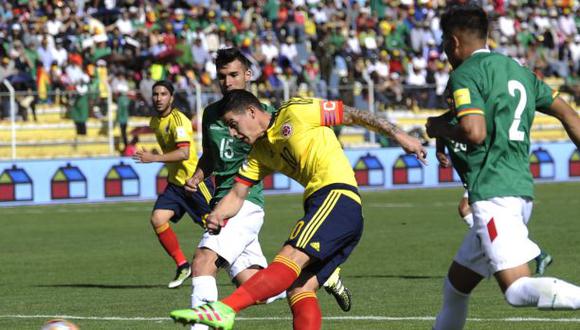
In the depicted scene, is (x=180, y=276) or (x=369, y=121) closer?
(x=369, y=121)

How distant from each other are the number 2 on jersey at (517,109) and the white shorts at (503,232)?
1.19ft

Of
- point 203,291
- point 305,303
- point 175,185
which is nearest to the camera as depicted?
point 305,303

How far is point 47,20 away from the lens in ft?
116

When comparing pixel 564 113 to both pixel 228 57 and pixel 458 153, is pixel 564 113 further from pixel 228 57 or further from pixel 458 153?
pixel 228 57

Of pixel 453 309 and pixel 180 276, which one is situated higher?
pixel 453 309

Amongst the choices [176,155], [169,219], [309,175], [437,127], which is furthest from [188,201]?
[437,127]

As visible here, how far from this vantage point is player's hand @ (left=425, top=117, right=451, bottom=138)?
7594mm

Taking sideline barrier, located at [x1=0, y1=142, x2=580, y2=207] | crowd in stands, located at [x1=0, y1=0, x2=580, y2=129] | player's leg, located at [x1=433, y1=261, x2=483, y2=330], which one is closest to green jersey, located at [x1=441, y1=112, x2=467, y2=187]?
player's leg, located at [x1=433, y1=261, x2=483, y2=330]

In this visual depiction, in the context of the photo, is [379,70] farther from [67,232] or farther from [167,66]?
[67,232]

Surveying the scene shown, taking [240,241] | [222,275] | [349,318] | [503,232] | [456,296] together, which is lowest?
[222,275]

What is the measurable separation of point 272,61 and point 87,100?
21.1 ft

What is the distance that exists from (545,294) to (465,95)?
1.19 m

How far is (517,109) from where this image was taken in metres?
7.69

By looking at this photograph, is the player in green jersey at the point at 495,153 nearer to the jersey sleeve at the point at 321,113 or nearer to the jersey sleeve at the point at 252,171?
the jersey sleeve at the point at 321,113
